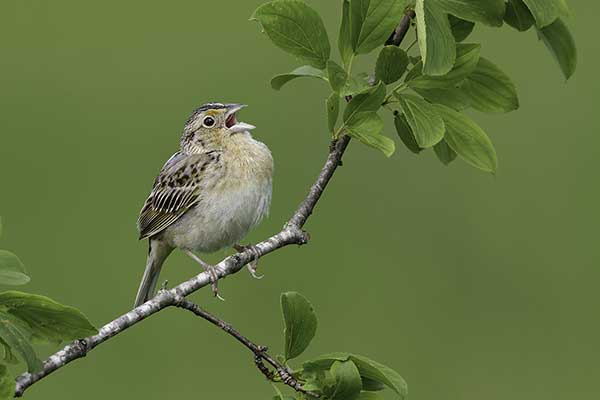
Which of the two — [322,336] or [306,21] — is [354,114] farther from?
[322,336]

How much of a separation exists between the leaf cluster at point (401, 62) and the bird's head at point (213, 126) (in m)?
1.47

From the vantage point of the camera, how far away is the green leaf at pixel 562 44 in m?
2.44

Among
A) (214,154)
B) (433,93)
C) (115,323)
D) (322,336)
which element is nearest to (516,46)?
(322,336)

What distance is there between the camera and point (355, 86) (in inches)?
86.7

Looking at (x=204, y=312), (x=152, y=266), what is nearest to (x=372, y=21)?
(x=204, y=312)

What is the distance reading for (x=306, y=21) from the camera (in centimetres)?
221

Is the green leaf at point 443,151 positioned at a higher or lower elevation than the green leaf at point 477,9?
lower

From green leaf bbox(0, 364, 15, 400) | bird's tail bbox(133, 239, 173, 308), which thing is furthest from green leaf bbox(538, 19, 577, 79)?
bird's tail bbox(133, 239, 173, 308)

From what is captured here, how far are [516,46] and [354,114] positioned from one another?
7221 mm

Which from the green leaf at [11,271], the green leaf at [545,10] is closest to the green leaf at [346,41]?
the green leaf at [545,10]

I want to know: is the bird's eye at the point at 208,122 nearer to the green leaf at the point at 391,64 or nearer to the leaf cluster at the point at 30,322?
the green leaf at the point at 391,64

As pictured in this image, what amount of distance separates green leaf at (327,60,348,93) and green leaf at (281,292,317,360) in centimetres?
41

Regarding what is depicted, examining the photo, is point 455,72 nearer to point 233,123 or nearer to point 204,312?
point 204,312

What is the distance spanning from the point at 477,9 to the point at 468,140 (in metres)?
0.25
